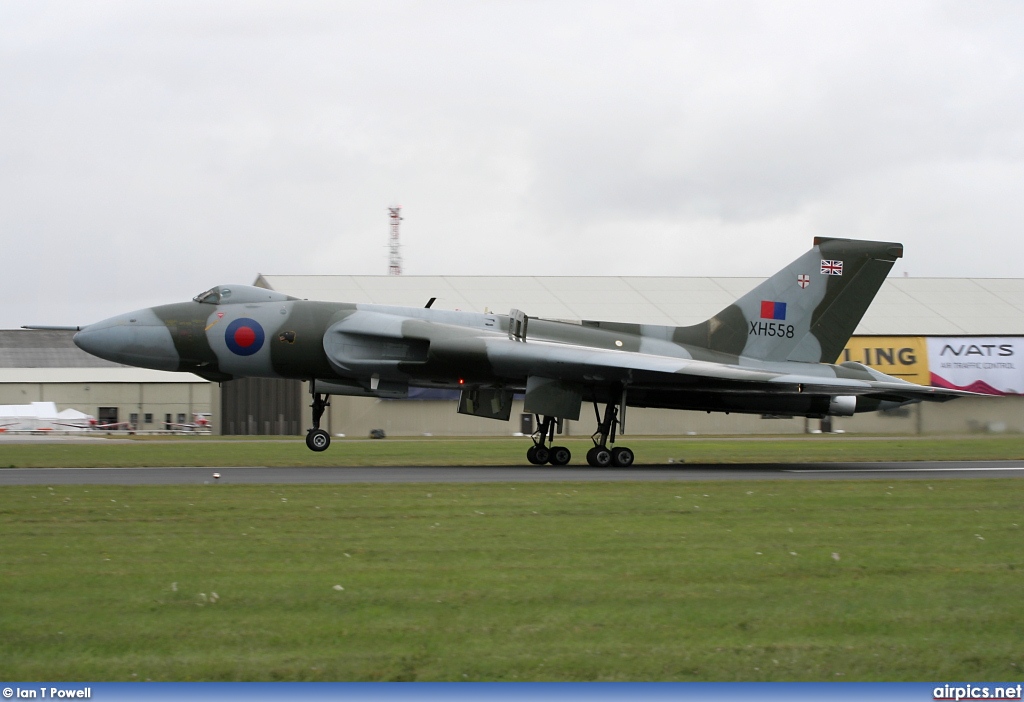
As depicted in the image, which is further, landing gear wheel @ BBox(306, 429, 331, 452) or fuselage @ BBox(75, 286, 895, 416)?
landing gear wheel @ BBox(306, 429, 331, 452)

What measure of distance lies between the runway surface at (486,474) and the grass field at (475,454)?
1817mm

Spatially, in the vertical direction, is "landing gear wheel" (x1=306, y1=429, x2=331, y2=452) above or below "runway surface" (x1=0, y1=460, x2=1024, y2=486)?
above

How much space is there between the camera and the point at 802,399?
2095 centimetres

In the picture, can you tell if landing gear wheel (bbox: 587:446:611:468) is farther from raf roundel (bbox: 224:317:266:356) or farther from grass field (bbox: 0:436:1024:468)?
raf roundel (bbox: 224:317:266:356)

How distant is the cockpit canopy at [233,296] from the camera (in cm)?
2055

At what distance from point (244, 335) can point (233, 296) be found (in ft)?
3.16

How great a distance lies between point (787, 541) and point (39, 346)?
68.5 m

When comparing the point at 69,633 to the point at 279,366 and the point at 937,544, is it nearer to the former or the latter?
the point at 937,544

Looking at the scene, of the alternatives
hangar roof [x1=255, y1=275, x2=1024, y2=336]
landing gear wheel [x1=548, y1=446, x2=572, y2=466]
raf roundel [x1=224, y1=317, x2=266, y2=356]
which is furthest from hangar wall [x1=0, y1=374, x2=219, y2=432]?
landing gear wheel [x1=548, y1=446, x2=572, y2=466]

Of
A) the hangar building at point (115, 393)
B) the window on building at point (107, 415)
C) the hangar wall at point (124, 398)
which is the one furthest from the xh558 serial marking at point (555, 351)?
the window on building at point (107, 415)

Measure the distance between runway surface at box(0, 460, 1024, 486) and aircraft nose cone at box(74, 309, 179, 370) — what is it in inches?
111

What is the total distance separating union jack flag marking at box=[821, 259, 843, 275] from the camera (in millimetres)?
21484

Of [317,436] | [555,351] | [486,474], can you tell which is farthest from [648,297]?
[486,474]

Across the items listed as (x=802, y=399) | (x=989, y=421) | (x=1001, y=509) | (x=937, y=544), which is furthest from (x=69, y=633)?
(x=989, y=421)
